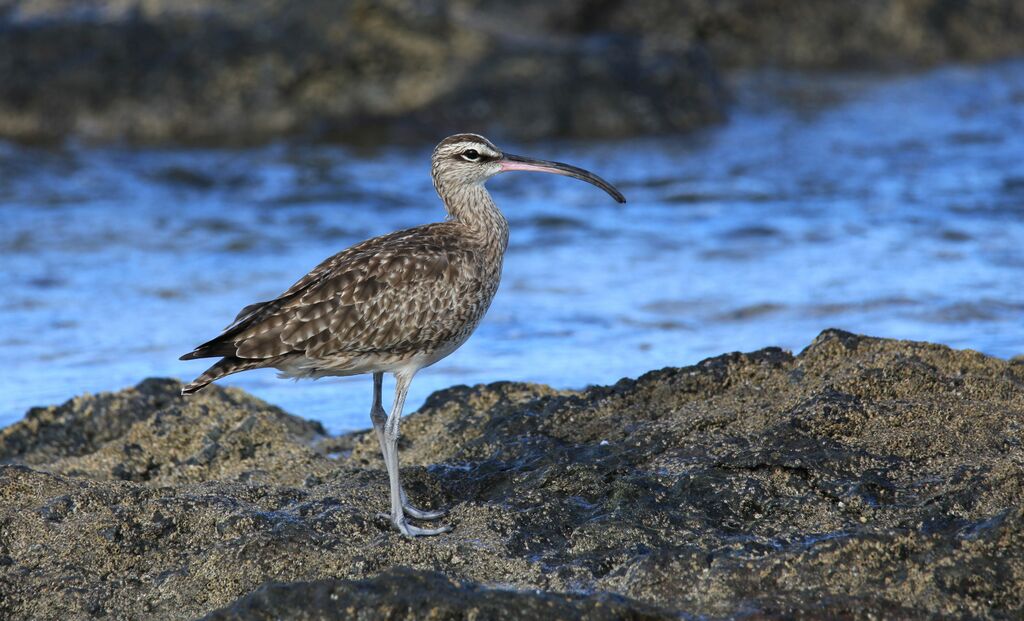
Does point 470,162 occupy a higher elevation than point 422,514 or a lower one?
higher

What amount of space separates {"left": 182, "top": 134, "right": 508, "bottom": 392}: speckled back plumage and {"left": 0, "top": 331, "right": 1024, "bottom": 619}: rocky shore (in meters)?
0.56

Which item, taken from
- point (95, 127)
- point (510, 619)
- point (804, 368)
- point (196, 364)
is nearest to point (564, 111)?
point (95, 127)

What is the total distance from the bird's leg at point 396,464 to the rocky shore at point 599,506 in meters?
0.12

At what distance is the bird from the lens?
612 cm

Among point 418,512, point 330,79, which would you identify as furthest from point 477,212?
point 330,79

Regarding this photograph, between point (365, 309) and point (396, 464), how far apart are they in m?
0.77

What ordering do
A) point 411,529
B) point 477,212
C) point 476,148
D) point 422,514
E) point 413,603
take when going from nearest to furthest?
point 413,603 → point 411,529 → point 422,514 → point 477,212 → point 476,148

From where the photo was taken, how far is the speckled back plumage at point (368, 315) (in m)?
6.15

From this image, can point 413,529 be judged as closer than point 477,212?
Yes

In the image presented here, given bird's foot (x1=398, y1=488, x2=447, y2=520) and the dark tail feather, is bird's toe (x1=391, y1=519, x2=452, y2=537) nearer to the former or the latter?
bird's foot (x1=398, y1=488, x2=447, y2=520)

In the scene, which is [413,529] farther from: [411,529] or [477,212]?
[477,212]

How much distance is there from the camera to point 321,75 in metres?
17.6

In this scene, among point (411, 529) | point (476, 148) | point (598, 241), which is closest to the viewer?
point (411, 529)

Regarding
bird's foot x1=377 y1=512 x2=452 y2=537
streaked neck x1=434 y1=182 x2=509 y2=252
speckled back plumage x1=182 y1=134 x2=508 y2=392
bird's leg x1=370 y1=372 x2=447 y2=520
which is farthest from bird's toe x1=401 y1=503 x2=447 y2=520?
streaked neck x1=434 y1=182 x2=509 y2=252
